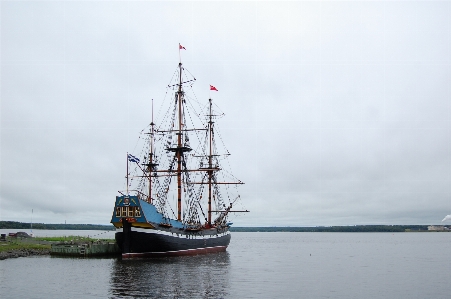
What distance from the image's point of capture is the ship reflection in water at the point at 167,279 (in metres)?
37.1

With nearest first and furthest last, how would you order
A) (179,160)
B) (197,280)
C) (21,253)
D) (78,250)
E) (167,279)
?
(167,279)
(197,280)
(21,253)
(78,250)
(179,160)

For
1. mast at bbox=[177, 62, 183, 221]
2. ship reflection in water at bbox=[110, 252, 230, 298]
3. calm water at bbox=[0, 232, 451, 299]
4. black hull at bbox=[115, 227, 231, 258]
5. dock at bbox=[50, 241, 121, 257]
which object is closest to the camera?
ship reflection in water at bbox=[110, 252, 230, 298]

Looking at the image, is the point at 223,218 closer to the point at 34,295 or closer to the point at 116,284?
the point at 116,284

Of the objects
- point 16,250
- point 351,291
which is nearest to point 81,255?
point 16,250

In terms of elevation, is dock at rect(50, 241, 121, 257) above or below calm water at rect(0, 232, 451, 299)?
above

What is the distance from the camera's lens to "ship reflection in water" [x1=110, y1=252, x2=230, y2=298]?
37.1m

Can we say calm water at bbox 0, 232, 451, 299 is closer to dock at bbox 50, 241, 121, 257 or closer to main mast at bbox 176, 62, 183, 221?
dock at bbox 50, 241, 121, 257

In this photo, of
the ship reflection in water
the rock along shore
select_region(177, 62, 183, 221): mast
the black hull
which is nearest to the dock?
the rock along shore

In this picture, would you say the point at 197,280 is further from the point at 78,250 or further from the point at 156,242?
the point at 78,250

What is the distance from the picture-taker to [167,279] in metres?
44.3

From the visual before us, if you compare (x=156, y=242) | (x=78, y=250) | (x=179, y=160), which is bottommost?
(x=78, y=250)

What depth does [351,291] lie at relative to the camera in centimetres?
A: 4156

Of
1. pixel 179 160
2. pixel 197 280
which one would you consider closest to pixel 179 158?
pixel 179 160

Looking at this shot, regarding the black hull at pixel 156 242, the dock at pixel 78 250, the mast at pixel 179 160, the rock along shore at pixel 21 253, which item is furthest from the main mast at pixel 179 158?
the rock along shore at pixel 21 253
